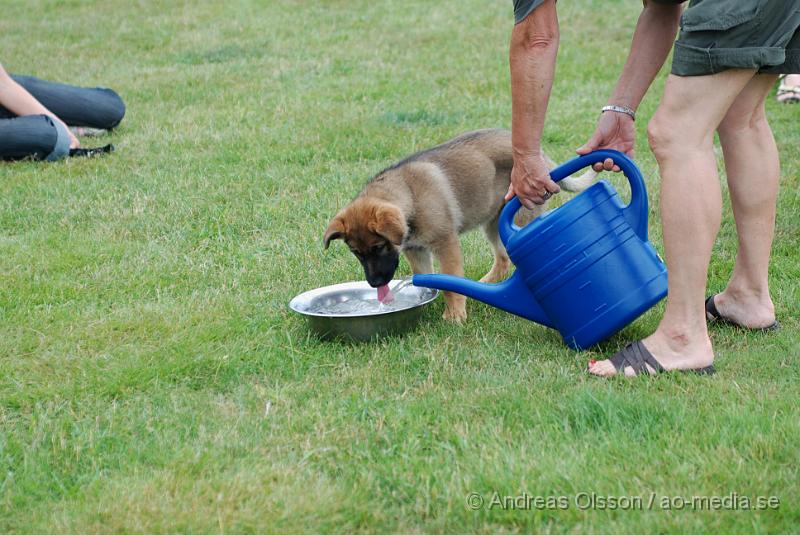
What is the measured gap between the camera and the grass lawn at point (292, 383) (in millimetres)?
2748

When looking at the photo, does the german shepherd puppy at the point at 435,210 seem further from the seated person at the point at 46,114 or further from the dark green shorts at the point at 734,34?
the seated person at the point at 46,114

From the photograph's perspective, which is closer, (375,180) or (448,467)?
(448,467)

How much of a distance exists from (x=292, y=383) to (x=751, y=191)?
1.96 m

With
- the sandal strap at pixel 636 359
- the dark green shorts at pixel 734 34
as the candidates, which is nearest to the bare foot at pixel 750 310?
the sandal strap at pixel 636 359

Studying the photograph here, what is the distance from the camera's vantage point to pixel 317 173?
6.53 metres

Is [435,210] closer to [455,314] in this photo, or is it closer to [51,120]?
[455,314]

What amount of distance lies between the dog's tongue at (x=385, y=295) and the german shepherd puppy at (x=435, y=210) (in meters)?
0.05

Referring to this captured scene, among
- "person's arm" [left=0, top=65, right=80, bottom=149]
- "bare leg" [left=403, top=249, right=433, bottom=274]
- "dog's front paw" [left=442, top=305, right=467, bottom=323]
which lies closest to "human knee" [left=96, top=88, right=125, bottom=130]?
"person's arm" [left=0, top=65, right=80, bottom=149]

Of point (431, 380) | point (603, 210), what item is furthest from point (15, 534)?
point (603, 210)

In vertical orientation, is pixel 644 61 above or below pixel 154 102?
above

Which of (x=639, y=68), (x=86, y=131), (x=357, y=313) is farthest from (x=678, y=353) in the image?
(x=86, y=131)

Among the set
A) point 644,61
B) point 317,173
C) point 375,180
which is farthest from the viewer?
point 317,173

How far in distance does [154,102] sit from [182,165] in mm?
2171

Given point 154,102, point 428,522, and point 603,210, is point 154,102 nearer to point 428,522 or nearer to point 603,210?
point 603,210
